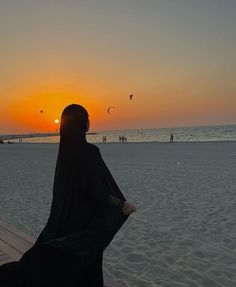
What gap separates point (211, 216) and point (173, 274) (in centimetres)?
323

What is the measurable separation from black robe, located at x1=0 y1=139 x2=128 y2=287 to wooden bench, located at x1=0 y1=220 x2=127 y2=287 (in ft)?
3.65

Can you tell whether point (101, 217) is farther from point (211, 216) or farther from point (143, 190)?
point (143, 190)

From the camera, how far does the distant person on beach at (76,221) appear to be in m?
2.96

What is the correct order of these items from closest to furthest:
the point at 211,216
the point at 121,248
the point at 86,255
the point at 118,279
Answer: the point at 86,255 → the point at 118,279 → the point at 121,248 → the point at 211,216

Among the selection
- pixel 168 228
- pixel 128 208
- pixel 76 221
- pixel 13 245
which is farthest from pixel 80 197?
pixel 168 228

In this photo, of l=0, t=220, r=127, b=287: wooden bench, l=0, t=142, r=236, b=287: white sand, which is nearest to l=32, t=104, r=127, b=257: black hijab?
l=0, t=220, r=127, b=287: wooden bench

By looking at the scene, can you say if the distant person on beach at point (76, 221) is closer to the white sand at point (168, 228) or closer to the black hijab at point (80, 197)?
the black hijab at point (80, 197)

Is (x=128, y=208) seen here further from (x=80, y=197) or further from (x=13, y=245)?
(x=13, y=245)

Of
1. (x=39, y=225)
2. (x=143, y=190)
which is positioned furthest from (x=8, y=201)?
(x=143, y=190)

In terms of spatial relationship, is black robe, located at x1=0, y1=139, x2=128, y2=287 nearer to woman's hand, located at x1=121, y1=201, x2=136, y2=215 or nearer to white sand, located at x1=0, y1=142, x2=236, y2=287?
woman's hand, located at x1=121, y1=201, x2=136, y2=215

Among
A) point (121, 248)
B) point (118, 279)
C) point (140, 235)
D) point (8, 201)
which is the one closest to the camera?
point (118, 279)

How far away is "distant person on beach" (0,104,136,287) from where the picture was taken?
2.96m

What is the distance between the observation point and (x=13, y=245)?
4.89 m

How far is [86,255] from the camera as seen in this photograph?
2.96 metres
